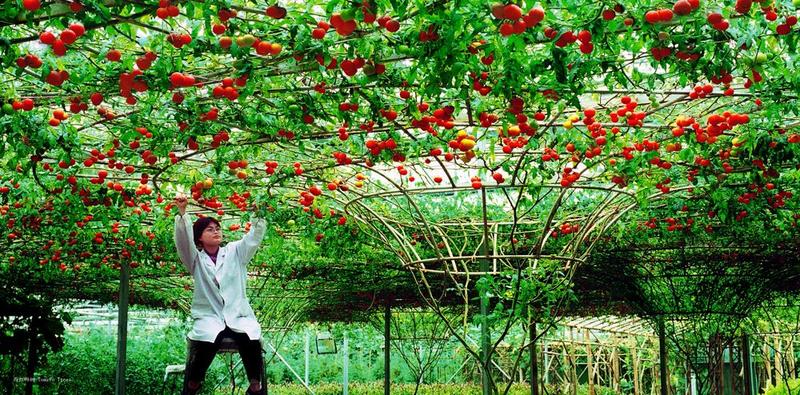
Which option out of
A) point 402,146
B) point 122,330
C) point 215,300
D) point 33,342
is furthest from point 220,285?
point 33,342

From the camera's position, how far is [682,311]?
9.28 meters

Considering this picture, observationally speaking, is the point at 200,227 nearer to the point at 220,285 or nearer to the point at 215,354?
the point at 220,285

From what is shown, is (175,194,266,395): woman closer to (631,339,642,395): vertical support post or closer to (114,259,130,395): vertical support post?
(114,259,130,395): vertical support post

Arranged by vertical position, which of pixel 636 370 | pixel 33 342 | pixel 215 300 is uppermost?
pixel 215 300

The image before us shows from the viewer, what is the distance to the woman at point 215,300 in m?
3.95

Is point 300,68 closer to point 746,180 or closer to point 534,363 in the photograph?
point 746,180

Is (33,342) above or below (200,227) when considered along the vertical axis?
below

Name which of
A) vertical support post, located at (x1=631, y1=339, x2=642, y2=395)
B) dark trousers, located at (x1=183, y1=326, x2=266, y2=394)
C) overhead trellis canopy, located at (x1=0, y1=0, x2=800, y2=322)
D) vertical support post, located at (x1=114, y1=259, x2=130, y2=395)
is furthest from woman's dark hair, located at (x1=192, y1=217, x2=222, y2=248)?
vertical support post, located at (x1=631, y1=339, x2=642, y2=395)

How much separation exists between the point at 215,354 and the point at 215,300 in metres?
Result: 0.27

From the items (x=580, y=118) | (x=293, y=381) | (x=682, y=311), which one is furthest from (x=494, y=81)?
(x=293, y=381)

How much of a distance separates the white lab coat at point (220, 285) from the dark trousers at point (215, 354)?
1.1 inches

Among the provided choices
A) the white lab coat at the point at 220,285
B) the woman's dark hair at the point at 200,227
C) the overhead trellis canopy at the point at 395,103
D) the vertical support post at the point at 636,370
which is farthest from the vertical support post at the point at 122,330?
the vertical support post at the point at 636,370

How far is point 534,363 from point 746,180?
3425 mm

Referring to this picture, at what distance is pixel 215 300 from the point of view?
4.07m
